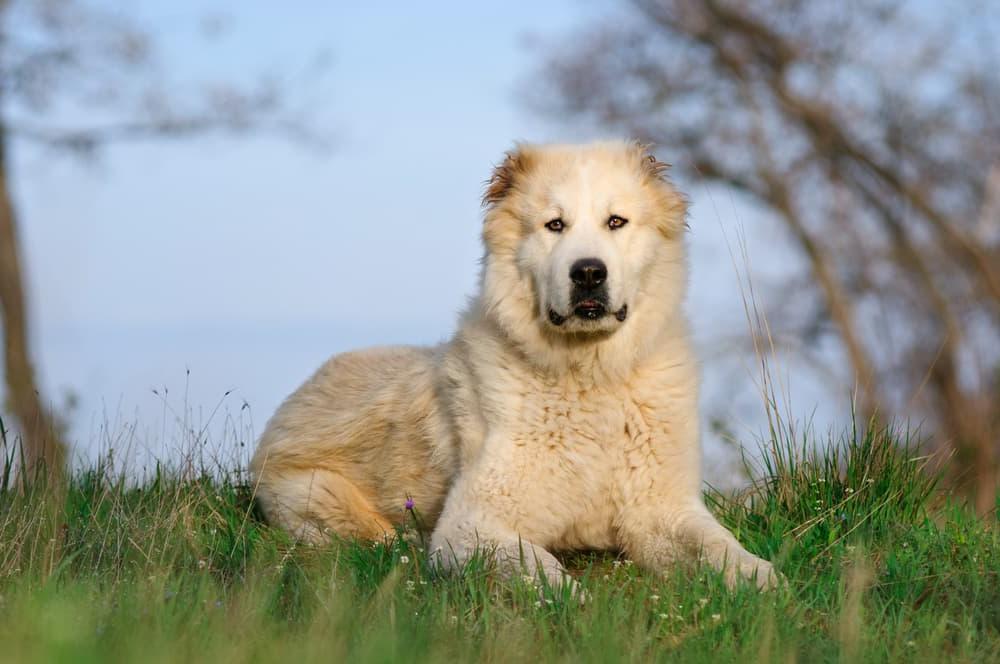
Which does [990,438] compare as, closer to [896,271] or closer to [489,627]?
[896,271]

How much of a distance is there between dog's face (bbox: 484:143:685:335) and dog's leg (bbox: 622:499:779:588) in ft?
2.70

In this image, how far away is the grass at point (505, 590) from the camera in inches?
135

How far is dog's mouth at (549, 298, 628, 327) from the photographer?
463 centimetres

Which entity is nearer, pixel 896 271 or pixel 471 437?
Result: pixel 471 437

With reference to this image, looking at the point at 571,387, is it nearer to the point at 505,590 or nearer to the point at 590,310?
the point at 590,310

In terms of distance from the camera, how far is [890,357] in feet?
48.9

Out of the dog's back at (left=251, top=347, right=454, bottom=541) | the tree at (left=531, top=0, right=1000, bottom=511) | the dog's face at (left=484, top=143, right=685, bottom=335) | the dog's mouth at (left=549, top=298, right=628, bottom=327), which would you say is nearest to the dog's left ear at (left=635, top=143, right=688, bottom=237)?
the dog's face at (left=484, top=143, right=685, bottom=335)


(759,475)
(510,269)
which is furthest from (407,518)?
(759,475)

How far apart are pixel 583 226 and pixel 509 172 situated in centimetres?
53

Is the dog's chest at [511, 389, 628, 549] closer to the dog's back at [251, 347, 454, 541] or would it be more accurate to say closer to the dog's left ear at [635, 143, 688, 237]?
the dog's back at [251, 347, 454, 541]

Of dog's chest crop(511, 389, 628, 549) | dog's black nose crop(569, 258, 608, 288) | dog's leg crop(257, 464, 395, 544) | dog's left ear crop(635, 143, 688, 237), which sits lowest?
dog's leg crop(257, 464, 395, 544)

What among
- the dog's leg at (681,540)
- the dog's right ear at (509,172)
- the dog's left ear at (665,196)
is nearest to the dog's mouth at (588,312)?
the dog's left ear at (665,196)

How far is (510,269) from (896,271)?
12.6 meters

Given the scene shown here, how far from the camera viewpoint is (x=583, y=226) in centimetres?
472
